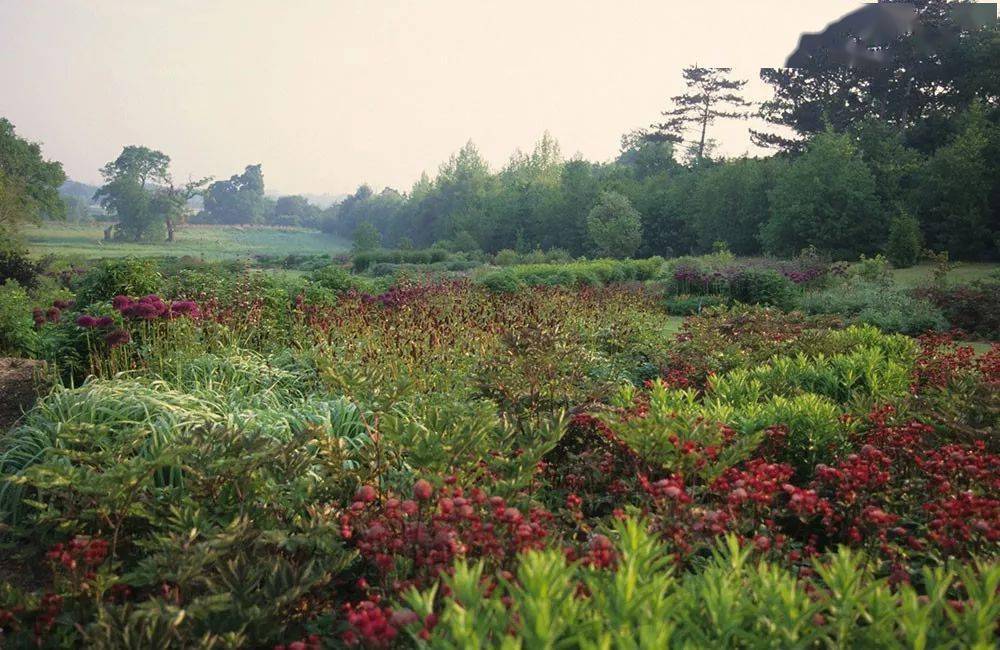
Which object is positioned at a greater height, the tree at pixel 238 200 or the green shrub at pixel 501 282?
the tree at pixel 238 200

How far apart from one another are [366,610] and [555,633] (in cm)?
56

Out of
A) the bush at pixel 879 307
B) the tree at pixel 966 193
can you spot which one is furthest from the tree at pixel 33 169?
the tree at pixel 966 193

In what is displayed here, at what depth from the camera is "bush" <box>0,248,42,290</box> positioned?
14055 millimetres

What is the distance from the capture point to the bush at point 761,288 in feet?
47.7

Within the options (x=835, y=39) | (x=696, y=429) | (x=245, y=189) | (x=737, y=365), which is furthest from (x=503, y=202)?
(x=245, y=189)

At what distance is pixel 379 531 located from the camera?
203 cm

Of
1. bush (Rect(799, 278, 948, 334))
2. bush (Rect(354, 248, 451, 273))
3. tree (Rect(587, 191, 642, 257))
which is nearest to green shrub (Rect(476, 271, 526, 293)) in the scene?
bush (Rect(799, 278, 948, 334))

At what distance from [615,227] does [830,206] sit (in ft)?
31.0

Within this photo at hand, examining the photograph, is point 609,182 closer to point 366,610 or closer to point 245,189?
point 366,610

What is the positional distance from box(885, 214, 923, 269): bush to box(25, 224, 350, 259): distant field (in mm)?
28685

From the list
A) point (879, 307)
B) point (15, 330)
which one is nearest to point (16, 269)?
point (15, 330)

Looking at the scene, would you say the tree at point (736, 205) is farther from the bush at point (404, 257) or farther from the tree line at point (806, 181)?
the bush at point (404, 257)

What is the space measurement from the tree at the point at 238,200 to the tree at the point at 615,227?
62361mm

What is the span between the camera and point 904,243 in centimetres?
2227
